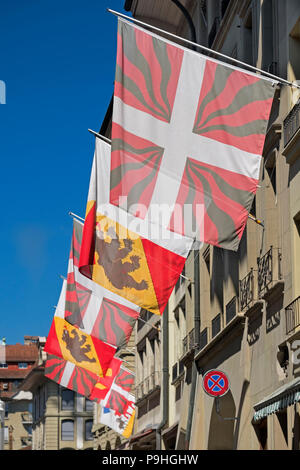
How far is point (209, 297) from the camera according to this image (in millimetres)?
30766

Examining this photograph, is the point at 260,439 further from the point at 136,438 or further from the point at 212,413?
the point at 136,438

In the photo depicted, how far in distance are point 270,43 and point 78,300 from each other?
28.9ft

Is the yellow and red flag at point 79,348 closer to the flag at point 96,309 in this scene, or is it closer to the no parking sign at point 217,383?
the flag at point 96,309

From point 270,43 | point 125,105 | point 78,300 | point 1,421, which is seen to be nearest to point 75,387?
point 78,300

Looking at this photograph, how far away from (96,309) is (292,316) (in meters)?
8.27

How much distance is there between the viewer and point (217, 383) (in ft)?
80.2

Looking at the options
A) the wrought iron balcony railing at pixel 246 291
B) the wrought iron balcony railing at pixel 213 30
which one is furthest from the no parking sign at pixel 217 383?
the wrought iron balcony railing at pixel 213 30

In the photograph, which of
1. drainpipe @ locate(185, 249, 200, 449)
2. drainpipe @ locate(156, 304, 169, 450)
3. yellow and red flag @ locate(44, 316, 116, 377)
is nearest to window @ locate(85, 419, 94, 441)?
drainpipe @ locate(156, 304, 169, 450)

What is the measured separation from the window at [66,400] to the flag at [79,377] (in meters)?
64.3

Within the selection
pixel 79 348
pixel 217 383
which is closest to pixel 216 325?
pixel 79 348

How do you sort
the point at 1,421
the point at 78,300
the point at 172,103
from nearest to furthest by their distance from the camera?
the point at 172,103 < the point at 78,300 < the point at 1,421

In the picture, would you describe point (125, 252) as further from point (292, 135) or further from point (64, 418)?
point (64, 418)

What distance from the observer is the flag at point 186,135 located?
50.6 feet

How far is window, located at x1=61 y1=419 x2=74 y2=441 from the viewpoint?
318 ft
